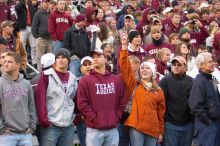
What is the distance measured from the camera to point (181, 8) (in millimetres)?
17312

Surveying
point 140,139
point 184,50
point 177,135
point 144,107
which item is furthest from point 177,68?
point 184,50

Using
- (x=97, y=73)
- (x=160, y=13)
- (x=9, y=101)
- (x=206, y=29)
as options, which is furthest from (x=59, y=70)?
(x=160, y=13)

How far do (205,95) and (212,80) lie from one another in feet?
1.02

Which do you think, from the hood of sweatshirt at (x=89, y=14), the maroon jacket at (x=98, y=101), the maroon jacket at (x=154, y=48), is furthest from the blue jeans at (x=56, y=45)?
the maroon jacket at (x=98, y=101)

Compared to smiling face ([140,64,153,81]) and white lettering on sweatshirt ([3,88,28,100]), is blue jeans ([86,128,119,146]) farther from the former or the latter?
white lettering on sweatshirt ([3,88,28,100])

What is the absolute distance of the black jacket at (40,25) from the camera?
43.5 ft

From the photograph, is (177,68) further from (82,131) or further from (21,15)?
(21,15)

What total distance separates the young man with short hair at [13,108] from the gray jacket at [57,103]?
15.9 inches

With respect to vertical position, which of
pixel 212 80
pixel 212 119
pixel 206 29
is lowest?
pixel 212 119

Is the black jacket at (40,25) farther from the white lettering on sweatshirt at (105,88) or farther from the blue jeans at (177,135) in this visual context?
the white lettering on sweatshirt at (105,88)

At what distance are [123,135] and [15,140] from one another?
177 centimetres

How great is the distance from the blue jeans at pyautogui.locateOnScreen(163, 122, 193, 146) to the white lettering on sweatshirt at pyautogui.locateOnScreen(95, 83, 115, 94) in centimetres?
121

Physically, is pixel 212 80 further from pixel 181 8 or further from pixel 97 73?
pixel 181 8

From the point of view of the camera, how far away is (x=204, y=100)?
26.1ft
